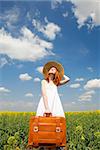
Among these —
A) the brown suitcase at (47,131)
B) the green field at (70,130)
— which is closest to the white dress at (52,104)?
the brown suitcase at (47,131)

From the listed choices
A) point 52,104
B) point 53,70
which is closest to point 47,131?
point 52,104

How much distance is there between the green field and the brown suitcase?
161 cm

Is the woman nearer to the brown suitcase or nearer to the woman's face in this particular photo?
the woman's face

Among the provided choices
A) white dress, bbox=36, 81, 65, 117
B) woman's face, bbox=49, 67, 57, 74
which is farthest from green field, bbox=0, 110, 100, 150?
woman's face, bbox=49, 67, 57, 74

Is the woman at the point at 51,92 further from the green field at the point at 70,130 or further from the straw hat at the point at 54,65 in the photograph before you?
the green field at the point at 70,130

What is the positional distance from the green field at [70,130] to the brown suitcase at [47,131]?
1.61m

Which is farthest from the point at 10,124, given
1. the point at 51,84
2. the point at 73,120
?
the point at 51,84

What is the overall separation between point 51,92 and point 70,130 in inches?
64.5

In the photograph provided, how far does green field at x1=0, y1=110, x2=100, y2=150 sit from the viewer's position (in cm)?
Result: 592

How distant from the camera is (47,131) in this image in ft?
13.8

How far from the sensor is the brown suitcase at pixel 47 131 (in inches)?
166

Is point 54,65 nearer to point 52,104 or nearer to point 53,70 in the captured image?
point 53,70

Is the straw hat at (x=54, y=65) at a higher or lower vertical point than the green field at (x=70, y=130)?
higher

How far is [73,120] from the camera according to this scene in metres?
6.29
